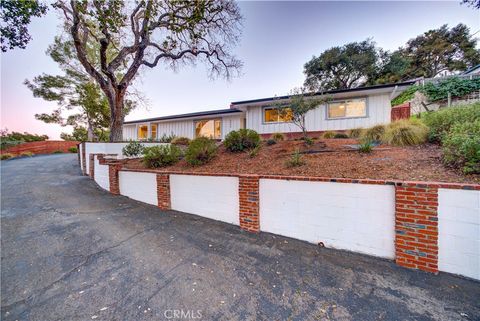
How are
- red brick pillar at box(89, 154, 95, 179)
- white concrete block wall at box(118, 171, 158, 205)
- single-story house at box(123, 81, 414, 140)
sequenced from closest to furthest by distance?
white concrete block wall at box(118, 171, 158, 205) < red brick pillar at box(89, 154, 95, 179) < single-story house at box(123, 81, 414, 140)

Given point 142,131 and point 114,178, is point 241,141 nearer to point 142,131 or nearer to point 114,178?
point 114,178

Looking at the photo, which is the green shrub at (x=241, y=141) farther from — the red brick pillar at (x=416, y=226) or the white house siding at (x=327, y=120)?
the white house siding at (x=327, y=120)

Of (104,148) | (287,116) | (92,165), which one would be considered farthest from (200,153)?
(92,165)

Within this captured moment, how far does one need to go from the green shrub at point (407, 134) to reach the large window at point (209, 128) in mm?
10447

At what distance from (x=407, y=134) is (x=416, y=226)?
3.18 m

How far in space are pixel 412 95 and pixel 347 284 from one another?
1235 cm

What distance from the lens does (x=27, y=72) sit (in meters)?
12.3

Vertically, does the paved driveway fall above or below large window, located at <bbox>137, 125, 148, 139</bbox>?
below

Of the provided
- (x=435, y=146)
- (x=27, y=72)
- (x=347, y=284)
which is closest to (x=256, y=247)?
(x=347, y=284)

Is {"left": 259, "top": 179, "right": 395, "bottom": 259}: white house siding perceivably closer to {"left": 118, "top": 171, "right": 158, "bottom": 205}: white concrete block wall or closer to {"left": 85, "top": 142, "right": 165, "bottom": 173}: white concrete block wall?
{"left": 118, "top": 171, "right": 158, "bottom": 205}: white concrete block wall

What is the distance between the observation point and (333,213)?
9.22 feet

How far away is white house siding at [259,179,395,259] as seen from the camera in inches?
99.9

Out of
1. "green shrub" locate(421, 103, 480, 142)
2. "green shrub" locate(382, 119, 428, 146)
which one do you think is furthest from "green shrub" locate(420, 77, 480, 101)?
"green shrub" locate(382, 119, 428, 146)

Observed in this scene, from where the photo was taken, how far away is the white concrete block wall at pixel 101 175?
21.4ft
